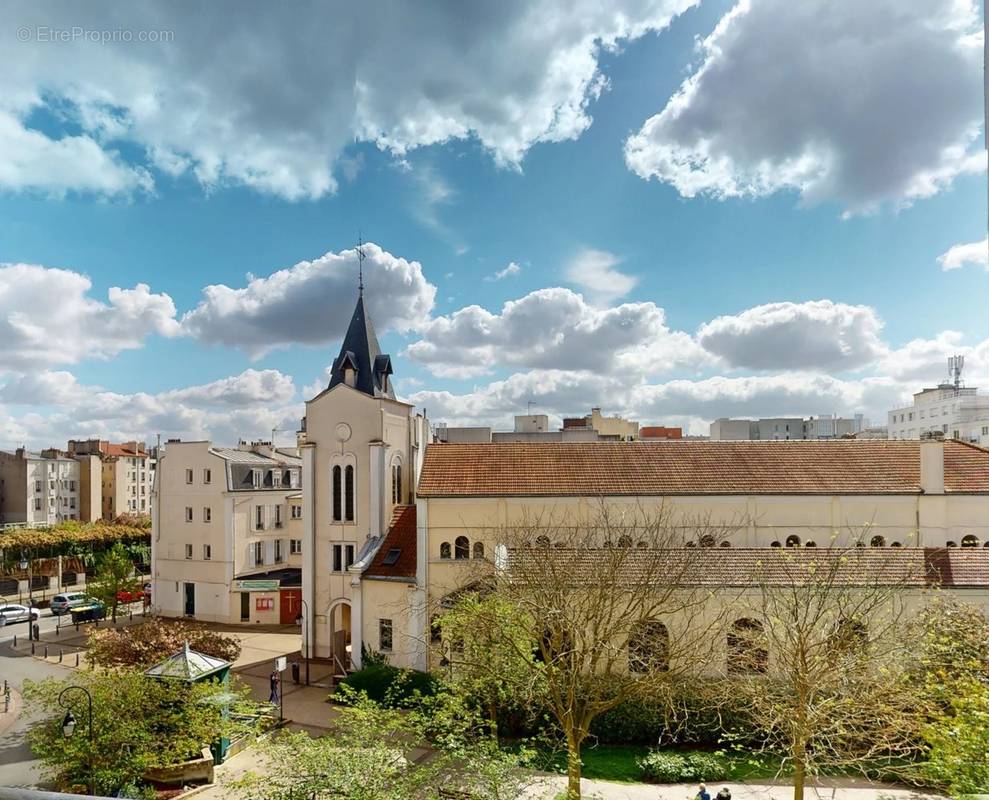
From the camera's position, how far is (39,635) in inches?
1415

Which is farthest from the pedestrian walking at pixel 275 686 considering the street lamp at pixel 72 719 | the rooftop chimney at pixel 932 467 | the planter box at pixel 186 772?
the rooftop chimney at pixel 932 467

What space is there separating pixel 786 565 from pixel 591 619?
9.08 metres

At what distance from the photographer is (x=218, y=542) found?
37.4 m

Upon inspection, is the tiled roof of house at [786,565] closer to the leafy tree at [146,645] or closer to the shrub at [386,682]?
the shrub at [386,682]

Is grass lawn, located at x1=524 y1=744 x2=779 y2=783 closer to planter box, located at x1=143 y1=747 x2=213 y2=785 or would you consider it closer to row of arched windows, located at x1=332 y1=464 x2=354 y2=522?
planter box, located at x1=143 y1=747 x2=213 y2=785

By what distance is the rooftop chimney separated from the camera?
25.8m

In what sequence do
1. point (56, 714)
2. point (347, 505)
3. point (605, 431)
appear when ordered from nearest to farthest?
1. point (56, 714)
2. point (347, 505)
3. point (605, 431)

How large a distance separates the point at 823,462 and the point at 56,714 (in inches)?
1168

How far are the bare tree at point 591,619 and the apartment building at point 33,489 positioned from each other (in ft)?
227

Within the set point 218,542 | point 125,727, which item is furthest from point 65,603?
point 125,727

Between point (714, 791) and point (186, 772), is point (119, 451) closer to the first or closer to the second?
point (186, 772)

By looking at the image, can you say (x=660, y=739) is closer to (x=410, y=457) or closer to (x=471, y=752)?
(x=471, y=752)

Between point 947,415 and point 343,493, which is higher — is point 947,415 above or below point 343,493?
above

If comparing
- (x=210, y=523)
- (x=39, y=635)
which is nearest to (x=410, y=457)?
→ (x=210, y=523)
